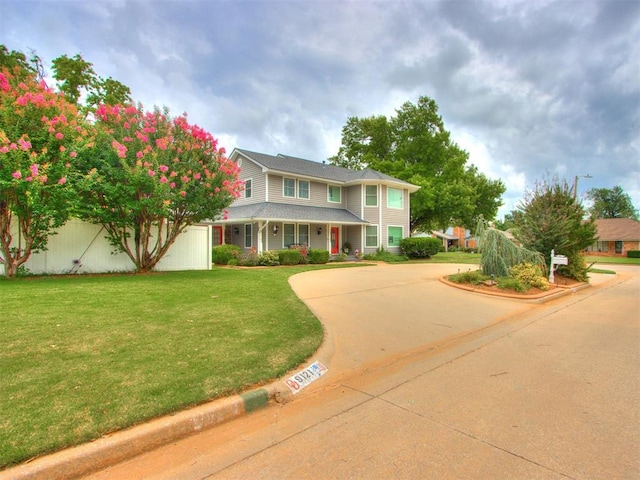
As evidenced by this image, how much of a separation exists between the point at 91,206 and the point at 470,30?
42.8 ft

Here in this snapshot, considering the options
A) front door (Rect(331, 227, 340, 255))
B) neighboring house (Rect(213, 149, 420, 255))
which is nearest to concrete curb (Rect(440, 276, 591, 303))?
neighboring house (Rect(213, 149, 420, 255))

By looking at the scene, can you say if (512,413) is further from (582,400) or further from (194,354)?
(194,354)

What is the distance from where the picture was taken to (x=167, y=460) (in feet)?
8.46

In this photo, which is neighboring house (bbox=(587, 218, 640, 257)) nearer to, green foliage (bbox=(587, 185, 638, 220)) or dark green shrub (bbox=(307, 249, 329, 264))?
green foliage (bbox=(587, 185, 638, 220))

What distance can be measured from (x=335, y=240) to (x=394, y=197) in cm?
569

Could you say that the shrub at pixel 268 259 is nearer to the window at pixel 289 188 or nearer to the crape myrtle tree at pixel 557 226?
the window at pixel 289 188

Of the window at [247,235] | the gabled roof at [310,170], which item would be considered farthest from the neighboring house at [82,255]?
the gabled roof at [310,170]

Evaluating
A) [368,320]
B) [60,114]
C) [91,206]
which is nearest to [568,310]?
[368,320]

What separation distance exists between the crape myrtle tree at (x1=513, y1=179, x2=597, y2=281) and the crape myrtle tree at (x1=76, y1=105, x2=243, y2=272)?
11.3 meters

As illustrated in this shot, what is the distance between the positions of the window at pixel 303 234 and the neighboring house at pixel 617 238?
3962cm

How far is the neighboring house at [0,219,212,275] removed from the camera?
10719 millimetres

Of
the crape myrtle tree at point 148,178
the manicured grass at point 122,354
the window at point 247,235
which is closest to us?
the manicured grass at point 122,354

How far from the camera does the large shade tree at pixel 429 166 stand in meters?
29.1

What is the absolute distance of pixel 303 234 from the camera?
21.7 meters
